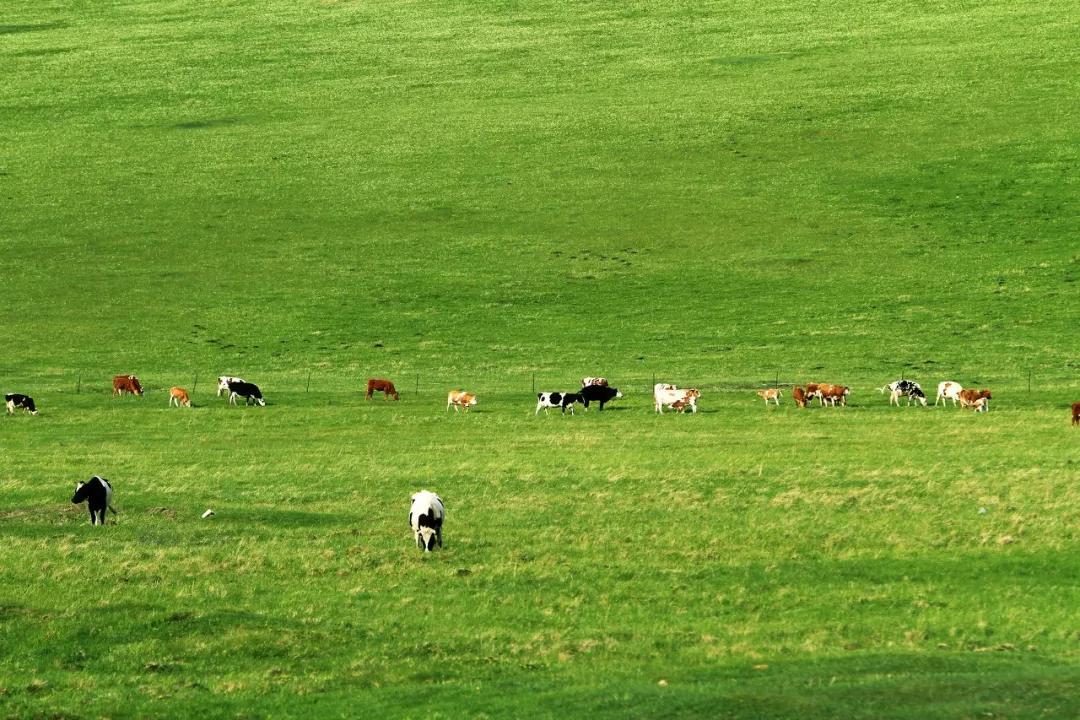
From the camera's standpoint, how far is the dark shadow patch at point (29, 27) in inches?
4518

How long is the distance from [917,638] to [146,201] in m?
67.1

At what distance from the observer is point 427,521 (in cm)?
2645

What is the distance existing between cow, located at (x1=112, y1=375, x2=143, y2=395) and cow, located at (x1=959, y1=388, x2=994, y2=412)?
27153 mm

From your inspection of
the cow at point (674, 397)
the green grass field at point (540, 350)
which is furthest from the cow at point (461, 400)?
the cow at point (674, 397)

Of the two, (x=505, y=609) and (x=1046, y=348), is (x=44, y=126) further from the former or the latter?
(x=505, y=609)

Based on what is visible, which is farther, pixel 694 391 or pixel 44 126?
pixel 44 126

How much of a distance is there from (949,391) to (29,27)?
90369mm

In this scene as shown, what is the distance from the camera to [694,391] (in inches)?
1842

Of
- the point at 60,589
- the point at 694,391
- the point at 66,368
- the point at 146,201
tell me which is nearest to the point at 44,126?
the point at 146,201

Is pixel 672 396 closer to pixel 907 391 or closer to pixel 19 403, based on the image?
pixel 907 391

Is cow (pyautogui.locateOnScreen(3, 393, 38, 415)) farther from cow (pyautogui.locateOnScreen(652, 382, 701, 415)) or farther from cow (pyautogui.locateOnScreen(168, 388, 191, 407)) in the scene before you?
cow (pyautogui.locateOnScreen(652, 382, 701, 415))

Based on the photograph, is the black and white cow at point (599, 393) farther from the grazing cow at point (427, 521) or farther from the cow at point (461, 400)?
the grazing cow at point (427, 521)

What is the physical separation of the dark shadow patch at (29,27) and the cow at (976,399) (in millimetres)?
89374

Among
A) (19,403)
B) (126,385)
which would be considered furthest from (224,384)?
(19,403)
